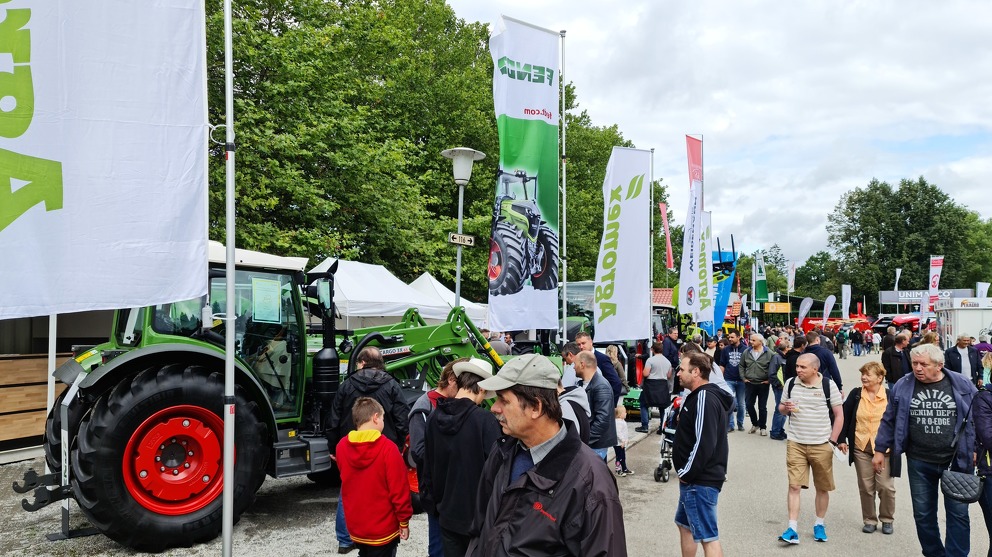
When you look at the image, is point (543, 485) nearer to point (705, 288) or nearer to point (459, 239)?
point (459, 239)

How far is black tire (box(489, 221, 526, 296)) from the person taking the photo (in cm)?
871

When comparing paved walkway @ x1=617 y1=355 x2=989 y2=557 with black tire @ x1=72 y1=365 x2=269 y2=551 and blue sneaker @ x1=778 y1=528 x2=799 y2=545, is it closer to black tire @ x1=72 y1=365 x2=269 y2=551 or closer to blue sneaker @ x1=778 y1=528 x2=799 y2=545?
blue sneaker @ x1=778 y1=528 x2=799 y2=545

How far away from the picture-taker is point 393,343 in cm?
788

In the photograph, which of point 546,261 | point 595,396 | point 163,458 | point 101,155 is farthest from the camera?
point 546,261

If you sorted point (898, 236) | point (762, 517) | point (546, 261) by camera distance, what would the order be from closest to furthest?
point (762, 517) < point (546, 261) < point (898, 236)

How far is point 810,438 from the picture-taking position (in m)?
6.21

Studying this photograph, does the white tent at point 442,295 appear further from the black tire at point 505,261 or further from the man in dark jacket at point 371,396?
the man in dark jacket at point 371,396

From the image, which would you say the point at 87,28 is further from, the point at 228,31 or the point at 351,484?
the point at 351,484

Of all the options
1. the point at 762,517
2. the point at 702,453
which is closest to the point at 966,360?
the point at 762,517

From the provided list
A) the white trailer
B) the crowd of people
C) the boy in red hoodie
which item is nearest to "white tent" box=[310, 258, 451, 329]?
the crowd of people

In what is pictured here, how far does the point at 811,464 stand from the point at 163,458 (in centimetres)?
579

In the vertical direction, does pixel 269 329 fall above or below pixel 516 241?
below

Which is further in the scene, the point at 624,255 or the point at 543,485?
the point at 624,255

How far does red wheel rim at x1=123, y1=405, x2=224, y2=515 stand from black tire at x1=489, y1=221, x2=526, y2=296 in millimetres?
3878
